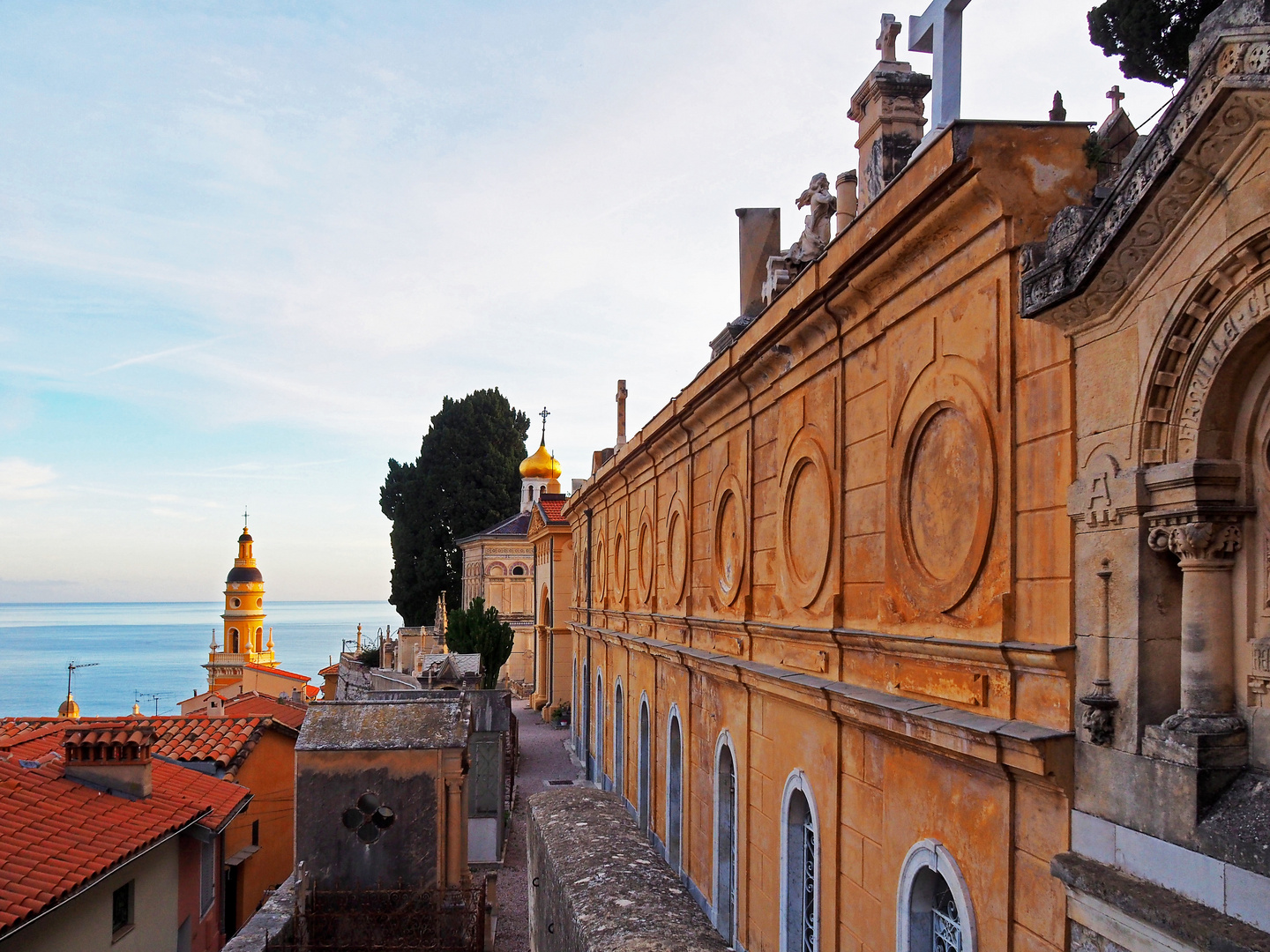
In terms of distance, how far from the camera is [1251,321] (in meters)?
3.95

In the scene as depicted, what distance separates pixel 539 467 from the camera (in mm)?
52188

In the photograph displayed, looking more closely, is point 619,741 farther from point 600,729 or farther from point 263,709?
point 263,709

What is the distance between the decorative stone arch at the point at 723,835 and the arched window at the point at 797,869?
5.97ft

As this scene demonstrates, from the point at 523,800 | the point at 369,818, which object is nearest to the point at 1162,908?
the point at 369,818

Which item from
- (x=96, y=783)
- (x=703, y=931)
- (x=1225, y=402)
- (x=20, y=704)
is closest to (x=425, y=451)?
(x=96, y=783)

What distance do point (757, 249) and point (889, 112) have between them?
18.3 feet

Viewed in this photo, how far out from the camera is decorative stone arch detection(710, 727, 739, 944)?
35.6 feet

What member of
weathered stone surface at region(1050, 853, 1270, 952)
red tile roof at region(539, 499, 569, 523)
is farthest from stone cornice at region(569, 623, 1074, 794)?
red tile roof at region(539, 499, 569, 523)

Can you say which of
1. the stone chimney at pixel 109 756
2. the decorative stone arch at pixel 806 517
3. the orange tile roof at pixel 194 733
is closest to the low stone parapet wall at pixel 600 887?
the decorative stone arch at pixel 806 517

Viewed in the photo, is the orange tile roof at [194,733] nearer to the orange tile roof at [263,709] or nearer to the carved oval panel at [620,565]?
the orange tile roof at [263,709]

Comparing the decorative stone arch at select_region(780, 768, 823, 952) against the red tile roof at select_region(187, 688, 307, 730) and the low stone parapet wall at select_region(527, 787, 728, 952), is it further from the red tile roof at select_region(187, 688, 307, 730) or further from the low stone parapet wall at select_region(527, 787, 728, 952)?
the red tile roof at select_region(187, 688, 307, 730)

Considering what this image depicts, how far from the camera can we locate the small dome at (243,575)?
2790 inches

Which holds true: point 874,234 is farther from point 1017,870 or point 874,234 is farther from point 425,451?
point 425,451

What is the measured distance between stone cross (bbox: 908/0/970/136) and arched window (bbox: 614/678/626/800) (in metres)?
13.3
